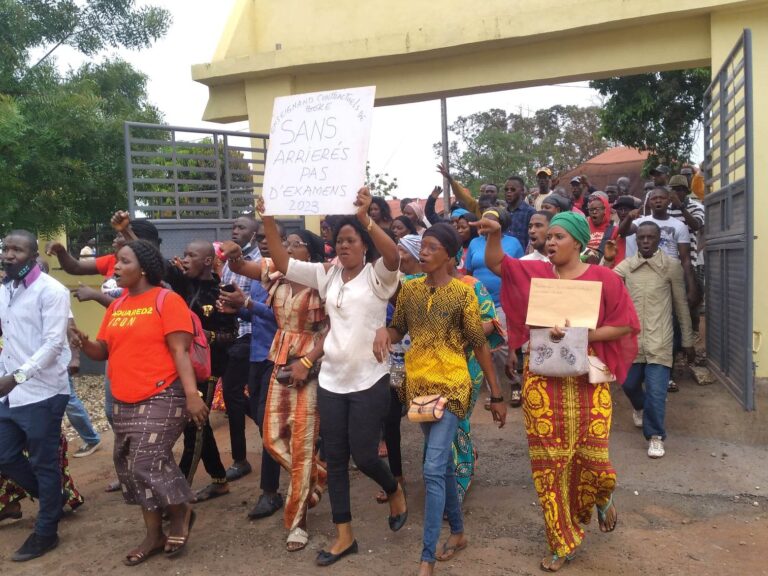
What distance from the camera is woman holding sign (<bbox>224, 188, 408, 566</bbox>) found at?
3.96 meters

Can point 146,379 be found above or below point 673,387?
above

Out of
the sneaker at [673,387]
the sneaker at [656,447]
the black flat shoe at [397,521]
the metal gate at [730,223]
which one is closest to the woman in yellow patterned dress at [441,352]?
the black flat shoe at [397,521]

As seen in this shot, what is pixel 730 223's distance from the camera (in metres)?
6.29

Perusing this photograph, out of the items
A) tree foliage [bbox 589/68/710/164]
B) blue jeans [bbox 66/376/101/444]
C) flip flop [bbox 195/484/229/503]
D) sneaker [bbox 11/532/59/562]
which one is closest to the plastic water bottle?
flip flop [bbox 195/484/229/503]

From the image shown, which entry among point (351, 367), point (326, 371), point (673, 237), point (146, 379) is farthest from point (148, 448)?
point (673, 237)

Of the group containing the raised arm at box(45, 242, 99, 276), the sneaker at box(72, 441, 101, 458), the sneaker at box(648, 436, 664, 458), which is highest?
the raised arm at box(45, 242, 99, 276)

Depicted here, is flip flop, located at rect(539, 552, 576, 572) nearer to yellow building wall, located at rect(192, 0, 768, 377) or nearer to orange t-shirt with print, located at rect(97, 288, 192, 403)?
orange t-shirt with print, located at rect(97, 288, 192, 403)

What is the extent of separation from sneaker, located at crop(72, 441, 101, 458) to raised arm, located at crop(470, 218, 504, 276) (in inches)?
178

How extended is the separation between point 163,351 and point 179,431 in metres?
0.50

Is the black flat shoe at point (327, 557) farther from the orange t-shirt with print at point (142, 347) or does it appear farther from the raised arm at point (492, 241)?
the raised arm at point (492, 241)

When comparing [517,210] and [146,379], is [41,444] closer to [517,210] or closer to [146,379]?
[146,379]

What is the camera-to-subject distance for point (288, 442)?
447 cm

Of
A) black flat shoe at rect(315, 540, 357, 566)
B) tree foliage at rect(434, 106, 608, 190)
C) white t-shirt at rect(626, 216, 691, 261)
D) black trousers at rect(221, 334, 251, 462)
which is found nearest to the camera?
black flat shoe at rect(315, 540, 357, 566)

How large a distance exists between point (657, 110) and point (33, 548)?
1274cm
